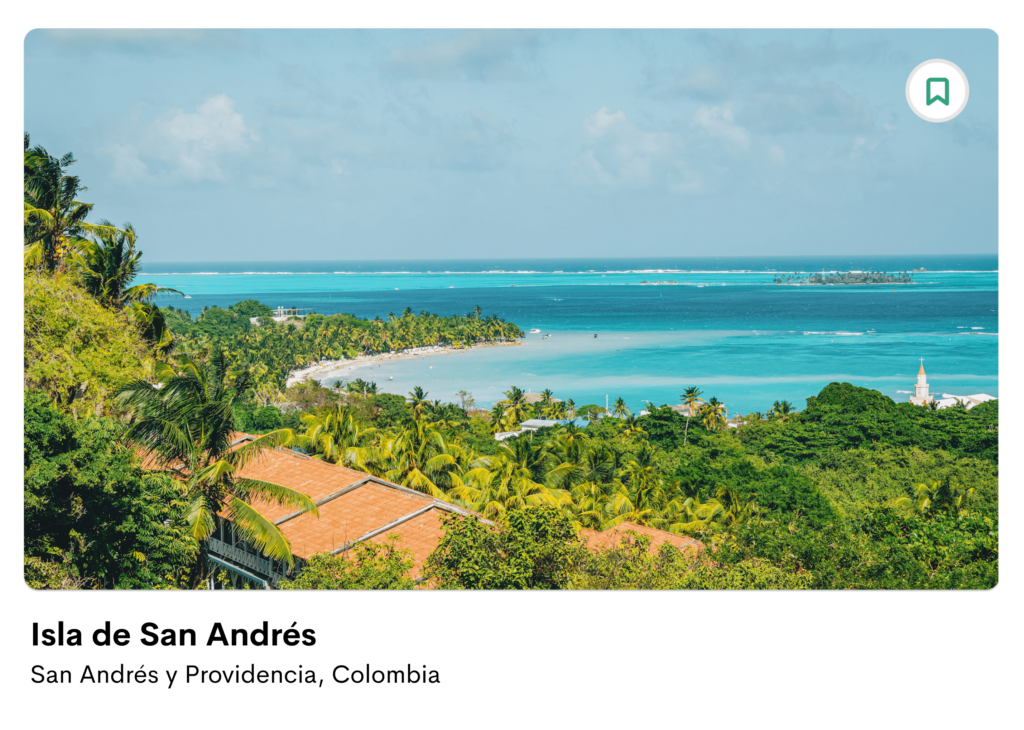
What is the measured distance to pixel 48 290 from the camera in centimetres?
1098

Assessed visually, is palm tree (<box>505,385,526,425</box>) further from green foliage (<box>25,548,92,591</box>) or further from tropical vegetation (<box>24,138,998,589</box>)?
green foliage (<box>25,548,92,591</box>)

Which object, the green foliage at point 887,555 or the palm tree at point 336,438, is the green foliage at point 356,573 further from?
the palm tree at point 336,438

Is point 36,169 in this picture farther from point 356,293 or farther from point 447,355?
point 356,293

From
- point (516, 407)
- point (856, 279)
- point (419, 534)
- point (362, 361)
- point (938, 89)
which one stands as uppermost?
point (856, 279)

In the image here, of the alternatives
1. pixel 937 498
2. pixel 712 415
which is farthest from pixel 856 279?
pixel 937 498

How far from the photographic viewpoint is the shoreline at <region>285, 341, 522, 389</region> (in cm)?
5991

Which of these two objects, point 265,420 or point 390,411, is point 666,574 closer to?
point 265,420

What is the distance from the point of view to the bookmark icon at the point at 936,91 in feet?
27.2

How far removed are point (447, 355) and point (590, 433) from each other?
43.2m

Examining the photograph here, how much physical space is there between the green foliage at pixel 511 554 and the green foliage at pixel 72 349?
6007mm

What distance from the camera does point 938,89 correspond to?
834cm

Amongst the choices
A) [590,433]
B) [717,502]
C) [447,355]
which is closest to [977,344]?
[447,355]

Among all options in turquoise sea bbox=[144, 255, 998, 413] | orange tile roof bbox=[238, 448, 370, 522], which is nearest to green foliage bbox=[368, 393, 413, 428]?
turquoise sea bbox=[144, 255, 998, 413]

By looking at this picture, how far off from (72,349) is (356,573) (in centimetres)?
580
